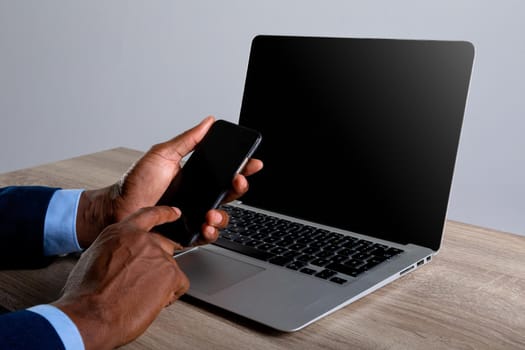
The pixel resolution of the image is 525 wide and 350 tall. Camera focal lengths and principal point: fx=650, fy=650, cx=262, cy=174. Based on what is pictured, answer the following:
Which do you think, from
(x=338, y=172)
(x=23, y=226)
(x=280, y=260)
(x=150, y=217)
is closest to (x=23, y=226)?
(x=23, y=226)

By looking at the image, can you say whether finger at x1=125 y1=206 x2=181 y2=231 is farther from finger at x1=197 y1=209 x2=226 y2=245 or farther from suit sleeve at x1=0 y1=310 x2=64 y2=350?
suit sleeve at x1=0 y1=310 x2=64 y2=350

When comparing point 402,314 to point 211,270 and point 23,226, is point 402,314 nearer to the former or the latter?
point 211,270

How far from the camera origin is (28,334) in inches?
26.6

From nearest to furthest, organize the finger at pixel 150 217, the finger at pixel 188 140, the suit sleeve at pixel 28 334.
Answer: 1. the suit sleeve at pixel 28 334
2. the finger at pixel 150 217
3. the finger at pixel 188 140

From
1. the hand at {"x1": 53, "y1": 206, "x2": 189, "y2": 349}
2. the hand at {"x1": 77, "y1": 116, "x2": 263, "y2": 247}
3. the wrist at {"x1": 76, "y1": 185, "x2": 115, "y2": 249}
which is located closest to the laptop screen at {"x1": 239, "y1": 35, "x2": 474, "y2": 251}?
the hand at {"x1": 77, "y1": 116, "x2": 263, "y2": 247}

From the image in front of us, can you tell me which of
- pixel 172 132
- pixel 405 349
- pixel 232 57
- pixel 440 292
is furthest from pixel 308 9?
pixel 405 349

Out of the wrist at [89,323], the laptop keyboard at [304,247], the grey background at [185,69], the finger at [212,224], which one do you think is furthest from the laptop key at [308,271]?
the grey background at [185,69]

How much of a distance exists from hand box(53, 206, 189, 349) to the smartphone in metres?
0.10

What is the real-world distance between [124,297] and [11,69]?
3.15 m

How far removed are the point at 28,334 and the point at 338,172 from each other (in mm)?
585

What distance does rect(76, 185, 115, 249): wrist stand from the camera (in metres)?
1.03

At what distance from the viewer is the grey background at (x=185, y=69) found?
2236 millimetres

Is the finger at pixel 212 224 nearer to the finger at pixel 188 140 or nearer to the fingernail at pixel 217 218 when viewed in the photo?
the fingernail at pixel 217 218

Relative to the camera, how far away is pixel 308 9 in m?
Result: 2.51
